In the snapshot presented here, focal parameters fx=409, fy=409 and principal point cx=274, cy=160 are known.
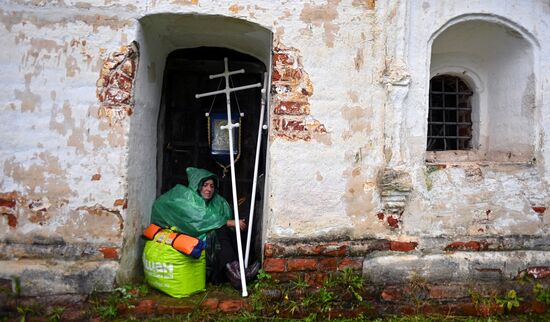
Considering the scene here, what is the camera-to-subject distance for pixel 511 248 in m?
3.40

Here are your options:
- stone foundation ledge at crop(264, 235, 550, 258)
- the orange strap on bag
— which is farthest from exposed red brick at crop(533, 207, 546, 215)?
the orange strap on bag

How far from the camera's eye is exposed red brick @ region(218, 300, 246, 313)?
311 cm

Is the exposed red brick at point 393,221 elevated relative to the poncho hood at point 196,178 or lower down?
lower down

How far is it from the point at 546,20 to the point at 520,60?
367 millimetres

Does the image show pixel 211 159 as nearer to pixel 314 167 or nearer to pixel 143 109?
pixel 143 109

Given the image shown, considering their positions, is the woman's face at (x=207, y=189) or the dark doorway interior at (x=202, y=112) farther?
the dark doorway interior at (x=202, y=112)

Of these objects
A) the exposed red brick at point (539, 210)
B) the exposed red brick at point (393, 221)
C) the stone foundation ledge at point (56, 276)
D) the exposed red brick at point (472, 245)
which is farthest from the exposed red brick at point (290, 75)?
the exposed red brick at point (539, 210)

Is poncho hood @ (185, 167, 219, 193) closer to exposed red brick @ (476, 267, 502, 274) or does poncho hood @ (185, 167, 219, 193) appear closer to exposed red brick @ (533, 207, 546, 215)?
exposed red brick @ (476, 267, 502, 274)

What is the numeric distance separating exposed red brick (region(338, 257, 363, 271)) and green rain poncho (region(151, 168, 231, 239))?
108 cm

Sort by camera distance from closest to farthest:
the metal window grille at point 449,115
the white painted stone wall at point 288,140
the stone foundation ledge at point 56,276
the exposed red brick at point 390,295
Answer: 1. the stone foundation ledge at point 56,276
2. the white painted stone wall at point 288,140
3. the exposed red brick at point 390,295
4. the metal window grille at point 449,115

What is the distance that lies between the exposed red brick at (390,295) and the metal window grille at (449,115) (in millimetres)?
1540

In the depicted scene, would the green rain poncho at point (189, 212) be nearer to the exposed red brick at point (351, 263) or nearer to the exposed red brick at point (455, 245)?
the exposed red brick at point (351, 263)

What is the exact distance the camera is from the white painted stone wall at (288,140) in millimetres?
3092

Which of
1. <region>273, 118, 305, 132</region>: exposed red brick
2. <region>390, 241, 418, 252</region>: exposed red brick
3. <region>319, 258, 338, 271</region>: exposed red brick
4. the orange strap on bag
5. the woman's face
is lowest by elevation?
<region>319, 258, 338, 271</region>: exposed red brick
